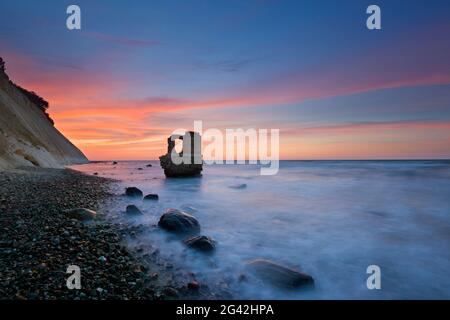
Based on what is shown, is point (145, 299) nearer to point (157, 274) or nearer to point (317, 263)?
point (157, 274)

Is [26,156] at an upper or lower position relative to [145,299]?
upper

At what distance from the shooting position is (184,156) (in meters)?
24.9

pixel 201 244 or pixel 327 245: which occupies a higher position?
pixel 201 244

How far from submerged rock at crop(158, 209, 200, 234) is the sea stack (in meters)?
16.6

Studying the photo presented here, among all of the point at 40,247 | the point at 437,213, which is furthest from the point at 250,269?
the point at 437,213

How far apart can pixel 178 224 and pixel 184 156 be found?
17.6m

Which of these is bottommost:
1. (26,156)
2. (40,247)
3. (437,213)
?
(437,213)

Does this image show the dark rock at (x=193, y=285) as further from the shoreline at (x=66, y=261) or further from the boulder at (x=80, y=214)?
the boulder at (x=80, y=214)

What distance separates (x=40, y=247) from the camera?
199 inches

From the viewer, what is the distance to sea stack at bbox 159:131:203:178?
79.8 feet

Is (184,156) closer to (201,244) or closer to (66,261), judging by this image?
(201,244)

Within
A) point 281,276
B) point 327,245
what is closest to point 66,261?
point 281,276

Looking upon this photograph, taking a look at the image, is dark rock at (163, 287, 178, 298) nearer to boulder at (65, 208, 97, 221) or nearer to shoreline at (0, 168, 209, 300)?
shoreline at (0, 168, 209, 300)
